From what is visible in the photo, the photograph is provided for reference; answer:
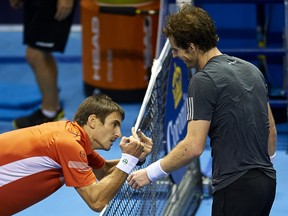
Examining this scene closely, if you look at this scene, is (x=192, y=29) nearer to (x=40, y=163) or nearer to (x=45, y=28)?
(x=40, y=163)

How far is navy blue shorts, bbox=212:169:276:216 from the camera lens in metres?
4.15

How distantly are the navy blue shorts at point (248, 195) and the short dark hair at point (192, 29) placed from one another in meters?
0.66

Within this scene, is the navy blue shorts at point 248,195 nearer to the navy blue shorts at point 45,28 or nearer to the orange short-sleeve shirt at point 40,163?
the orange short-sleeve shirt at point 40,163

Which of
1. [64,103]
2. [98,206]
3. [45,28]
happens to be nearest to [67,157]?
[98,206]

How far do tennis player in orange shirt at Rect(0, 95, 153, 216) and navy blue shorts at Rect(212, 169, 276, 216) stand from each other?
1.56ft

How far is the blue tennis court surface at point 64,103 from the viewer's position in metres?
6.58

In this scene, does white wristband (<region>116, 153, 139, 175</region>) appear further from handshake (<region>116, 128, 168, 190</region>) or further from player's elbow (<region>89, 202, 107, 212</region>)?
player's elbow (<region>89, 202, 107, 212</region>)

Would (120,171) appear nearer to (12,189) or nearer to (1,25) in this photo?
(12,189)

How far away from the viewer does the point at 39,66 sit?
818 cm

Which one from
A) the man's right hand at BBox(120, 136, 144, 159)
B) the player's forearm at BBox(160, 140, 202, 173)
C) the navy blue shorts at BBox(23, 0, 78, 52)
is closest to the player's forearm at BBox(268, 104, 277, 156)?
the player's forearm at BBox(160, 140, 202, 173)

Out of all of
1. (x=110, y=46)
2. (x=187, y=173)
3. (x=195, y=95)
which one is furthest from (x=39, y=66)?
→ (x=195, y=95)

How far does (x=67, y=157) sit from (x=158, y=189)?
185cm

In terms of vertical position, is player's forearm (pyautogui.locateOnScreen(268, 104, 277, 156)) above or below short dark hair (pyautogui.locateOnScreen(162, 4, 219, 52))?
below

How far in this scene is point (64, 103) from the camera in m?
9.12
